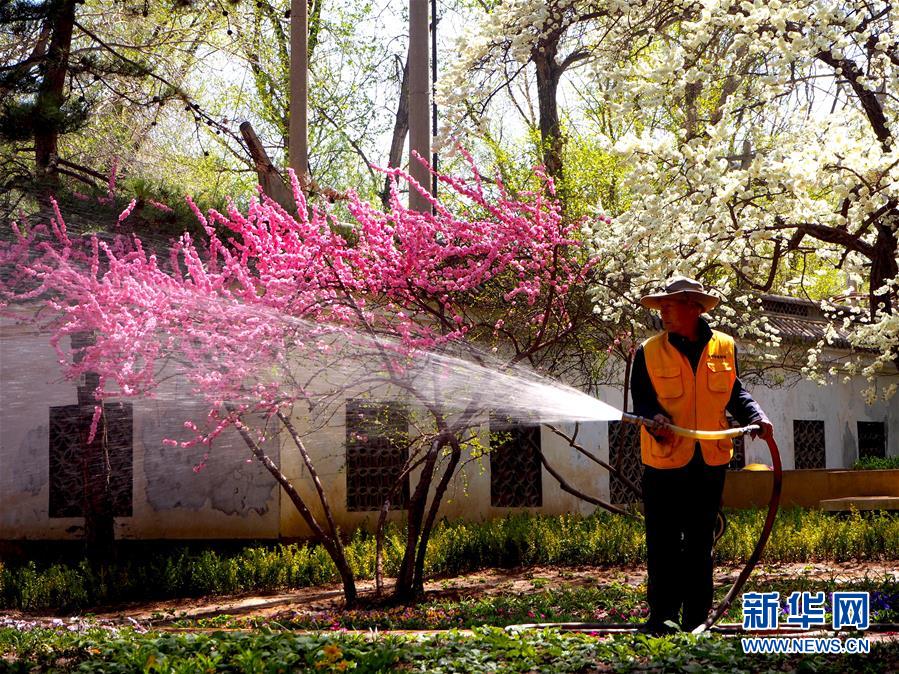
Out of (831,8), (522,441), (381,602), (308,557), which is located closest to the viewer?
(831,8)

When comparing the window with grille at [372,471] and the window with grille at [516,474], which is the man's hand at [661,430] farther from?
the window with grille at [516,474]

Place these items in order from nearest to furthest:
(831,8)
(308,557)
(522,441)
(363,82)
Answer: (831,8) < (308,557) < (522,441) < (363,82)

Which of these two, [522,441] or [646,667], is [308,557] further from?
[646,667]

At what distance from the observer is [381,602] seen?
346 inches

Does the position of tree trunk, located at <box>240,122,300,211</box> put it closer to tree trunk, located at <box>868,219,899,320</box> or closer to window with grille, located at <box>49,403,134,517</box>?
window with grille, located at <box>49,403,134,517</box>

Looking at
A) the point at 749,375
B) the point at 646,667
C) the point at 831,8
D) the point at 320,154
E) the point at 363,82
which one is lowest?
the point at 646,667

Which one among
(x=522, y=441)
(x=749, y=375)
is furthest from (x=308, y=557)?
(x=749, y=375)

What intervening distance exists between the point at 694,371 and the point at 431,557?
19.2 feet

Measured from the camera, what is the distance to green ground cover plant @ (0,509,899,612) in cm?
1010

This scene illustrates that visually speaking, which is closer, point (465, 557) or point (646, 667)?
point (646, 667)

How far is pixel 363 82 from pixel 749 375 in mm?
12365

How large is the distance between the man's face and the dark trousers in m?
0.58

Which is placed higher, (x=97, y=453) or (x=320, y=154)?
(x=320, y=154)
